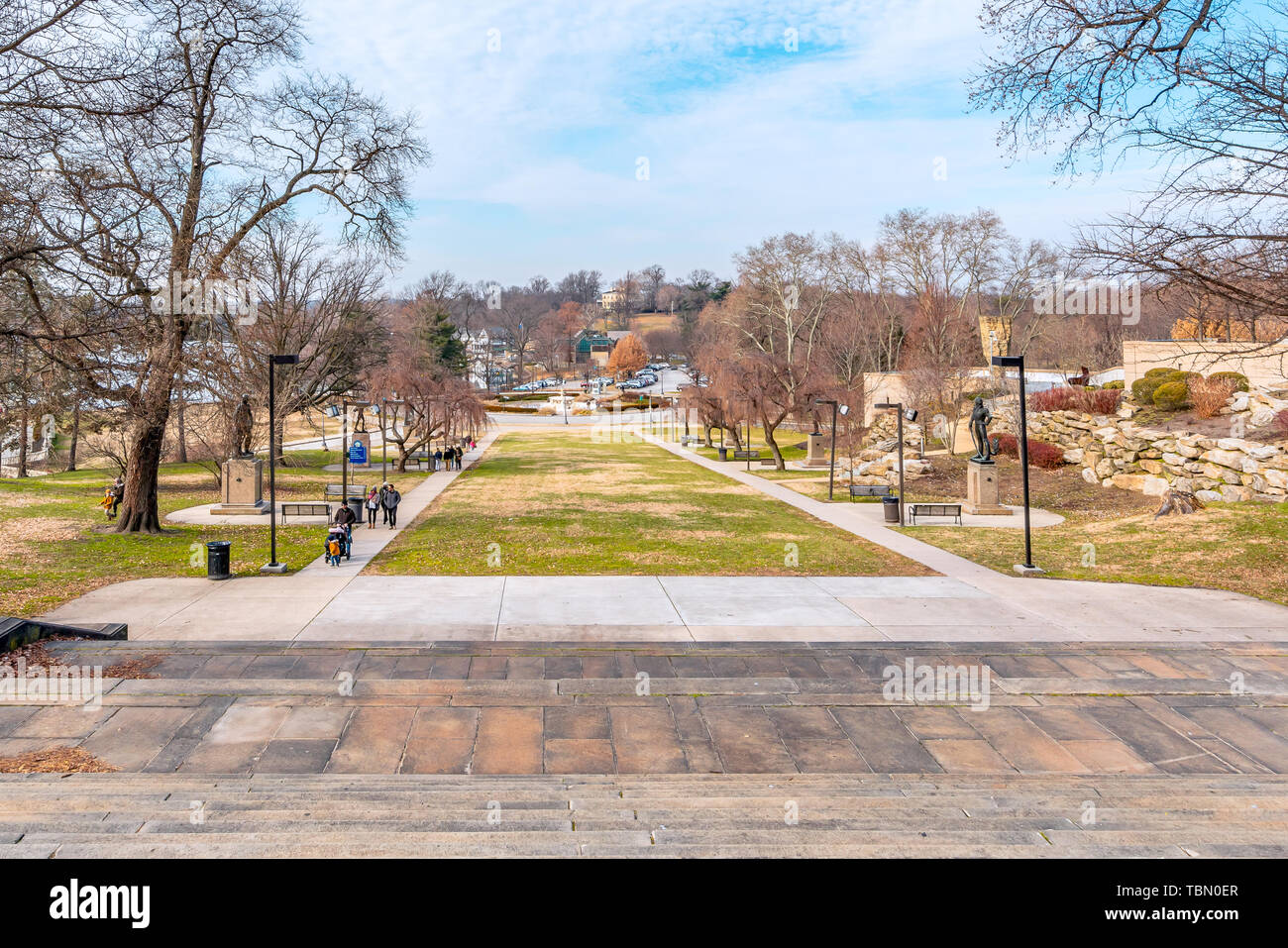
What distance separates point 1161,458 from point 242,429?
30.6 metres

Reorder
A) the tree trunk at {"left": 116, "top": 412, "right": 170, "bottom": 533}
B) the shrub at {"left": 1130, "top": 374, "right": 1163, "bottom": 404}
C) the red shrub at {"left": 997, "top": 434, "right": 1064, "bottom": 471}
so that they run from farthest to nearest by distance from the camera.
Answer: the red shrub at {"left": 997, "top": 434, "right": 1064, "bottom": 471}, the shrub at {"left": 1130, "top": 374, "right": 1163, "bottom": 404}, the tree trunk at {"left": 116, "top": 412, "right": 170, "bottom": 533}

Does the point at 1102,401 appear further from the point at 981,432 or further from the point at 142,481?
the point at 142,481

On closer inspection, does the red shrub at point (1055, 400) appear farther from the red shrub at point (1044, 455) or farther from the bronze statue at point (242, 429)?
the bronze statue at point (242, 429)

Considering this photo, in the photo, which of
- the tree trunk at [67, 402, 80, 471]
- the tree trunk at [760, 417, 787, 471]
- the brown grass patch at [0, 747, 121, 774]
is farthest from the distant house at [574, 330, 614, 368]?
the brown grass patch at [0, 747, 121, 774]

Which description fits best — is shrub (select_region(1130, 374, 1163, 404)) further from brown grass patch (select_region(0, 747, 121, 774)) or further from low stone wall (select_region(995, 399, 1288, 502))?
brown grass patch (select_region(0, 747, 121, 774))

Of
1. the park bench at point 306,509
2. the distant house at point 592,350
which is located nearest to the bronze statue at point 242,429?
the park bench at point 306,509

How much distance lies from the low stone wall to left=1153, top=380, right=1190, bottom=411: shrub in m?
1.08

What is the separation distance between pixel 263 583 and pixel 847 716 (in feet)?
35.6

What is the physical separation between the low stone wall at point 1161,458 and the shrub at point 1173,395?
42.6 inches

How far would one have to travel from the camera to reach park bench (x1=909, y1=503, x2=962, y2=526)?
75.4 ft

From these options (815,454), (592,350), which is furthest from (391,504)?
(592,350)

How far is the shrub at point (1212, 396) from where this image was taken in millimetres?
27734

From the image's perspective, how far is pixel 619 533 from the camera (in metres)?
21.0

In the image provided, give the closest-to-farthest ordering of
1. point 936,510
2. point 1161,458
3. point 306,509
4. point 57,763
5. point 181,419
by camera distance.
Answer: point 57,763, point 306,509, point 936,510, point 1161,458, point 181,419
